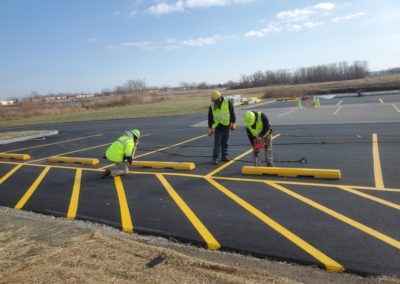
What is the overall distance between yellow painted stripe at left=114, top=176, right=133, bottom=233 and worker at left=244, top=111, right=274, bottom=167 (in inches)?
125

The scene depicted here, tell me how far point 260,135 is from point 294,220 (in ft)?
10.3

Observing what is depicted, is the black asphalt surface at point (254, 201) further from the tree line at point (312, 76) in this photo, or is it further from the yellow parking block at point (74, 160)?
the tree line at point (312, 76)

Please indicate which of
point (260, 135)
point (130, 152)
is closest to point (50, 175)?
point (130, 152)

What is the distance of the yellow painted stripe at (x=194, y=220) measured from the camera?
451 centimetres

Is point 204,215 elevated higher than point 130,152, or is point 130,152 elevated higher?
point 130,152

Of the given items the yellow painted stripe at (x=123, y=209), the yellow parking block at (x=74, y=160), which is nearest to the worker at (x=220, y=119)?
the yellow painted stripe at (x=123, y=209)

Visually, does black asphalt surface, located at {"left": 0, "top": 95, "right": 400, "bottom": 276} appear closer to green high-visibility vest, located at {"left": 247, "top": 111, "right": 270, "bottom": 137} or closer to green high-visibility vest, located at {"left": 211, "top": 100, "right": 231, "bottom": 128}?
green high-visibility vest, located at {"left": 247, "top": 111, "right": 270, "bottom": 137}

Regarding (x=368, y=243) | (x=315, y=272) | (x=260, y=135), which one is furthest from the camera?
(x=260, y=135)

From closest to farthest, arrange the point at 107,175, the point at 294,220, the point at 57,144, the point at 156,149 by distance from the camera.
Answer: the point at 294,220
the point at 107,175
the point at 156,149
the point at 57,144

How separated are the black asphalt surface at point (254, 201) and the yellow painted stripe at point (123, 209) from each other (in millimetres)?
18

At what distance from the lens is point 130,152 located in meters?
8.09

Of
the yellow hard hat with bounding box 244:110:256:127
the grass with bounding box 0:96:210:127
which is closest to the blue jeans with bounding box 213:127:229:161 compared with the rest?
the yellow hard hat with bounding box 244:110:256:127

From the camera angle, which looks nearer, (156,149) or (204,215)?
(204,215)

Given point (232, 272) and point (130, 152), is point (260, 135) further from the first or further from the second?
point (232, 272)
